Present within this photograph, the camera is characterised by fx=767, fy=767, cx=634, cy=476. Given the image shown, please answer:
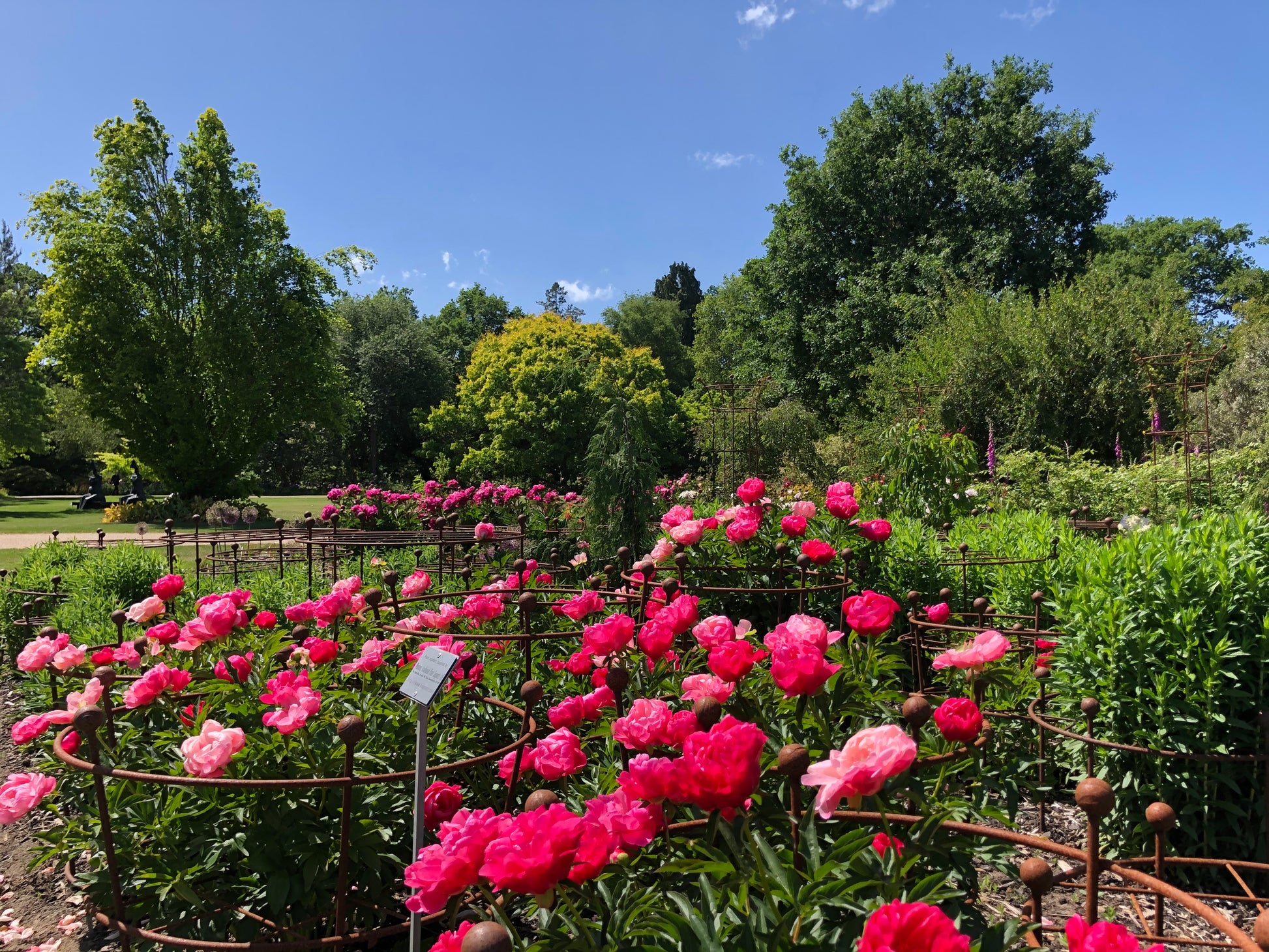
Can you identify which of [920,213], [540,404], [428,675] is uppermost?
[920,213]

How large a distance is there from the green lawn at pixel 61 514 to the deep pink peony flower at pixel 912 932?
1461 centimetres

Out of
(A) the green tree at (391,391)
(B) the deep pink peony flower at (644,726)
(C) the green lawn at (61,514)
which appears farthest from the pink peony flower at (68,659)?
(A) the green tree at (391,391)

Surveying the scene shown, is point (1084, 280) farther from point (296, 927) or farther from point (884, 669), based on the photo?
point (296, 927)

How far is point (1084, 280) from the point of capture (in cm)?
1390

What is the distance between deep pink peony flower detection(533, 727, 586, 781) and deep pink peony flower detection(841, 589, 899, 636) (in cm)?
71

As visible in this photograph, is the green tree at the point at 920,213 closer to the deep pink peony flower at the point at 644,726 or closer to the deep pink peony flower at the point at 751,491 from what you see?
the deep pink peony flower at the point at 751,491

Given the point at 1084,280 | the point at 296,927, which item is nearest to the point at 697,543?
the point at 296,927

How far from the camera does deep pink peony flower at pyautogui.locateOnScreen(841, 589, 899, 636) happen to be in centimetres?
173

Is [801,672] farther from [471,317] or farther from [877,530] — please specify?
[471,317]

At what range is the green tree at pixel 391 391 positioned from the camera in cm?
2992

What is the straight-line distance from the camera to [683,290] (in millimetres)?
47625

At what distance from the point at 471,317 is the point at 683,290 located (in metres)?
13.1

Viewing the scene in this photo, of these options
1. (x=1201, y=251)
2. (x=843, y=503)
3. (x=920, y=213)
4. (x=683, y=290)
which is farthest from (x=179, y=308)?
(x=1201, y=251)

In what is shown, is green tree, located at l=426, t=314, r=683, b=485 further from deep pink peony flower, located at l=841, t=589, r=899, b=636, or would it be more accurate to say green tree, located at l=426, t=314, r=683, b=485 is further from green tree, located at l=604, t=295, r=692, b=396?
green tree, located at l=604, t=295, r=692, b=396
